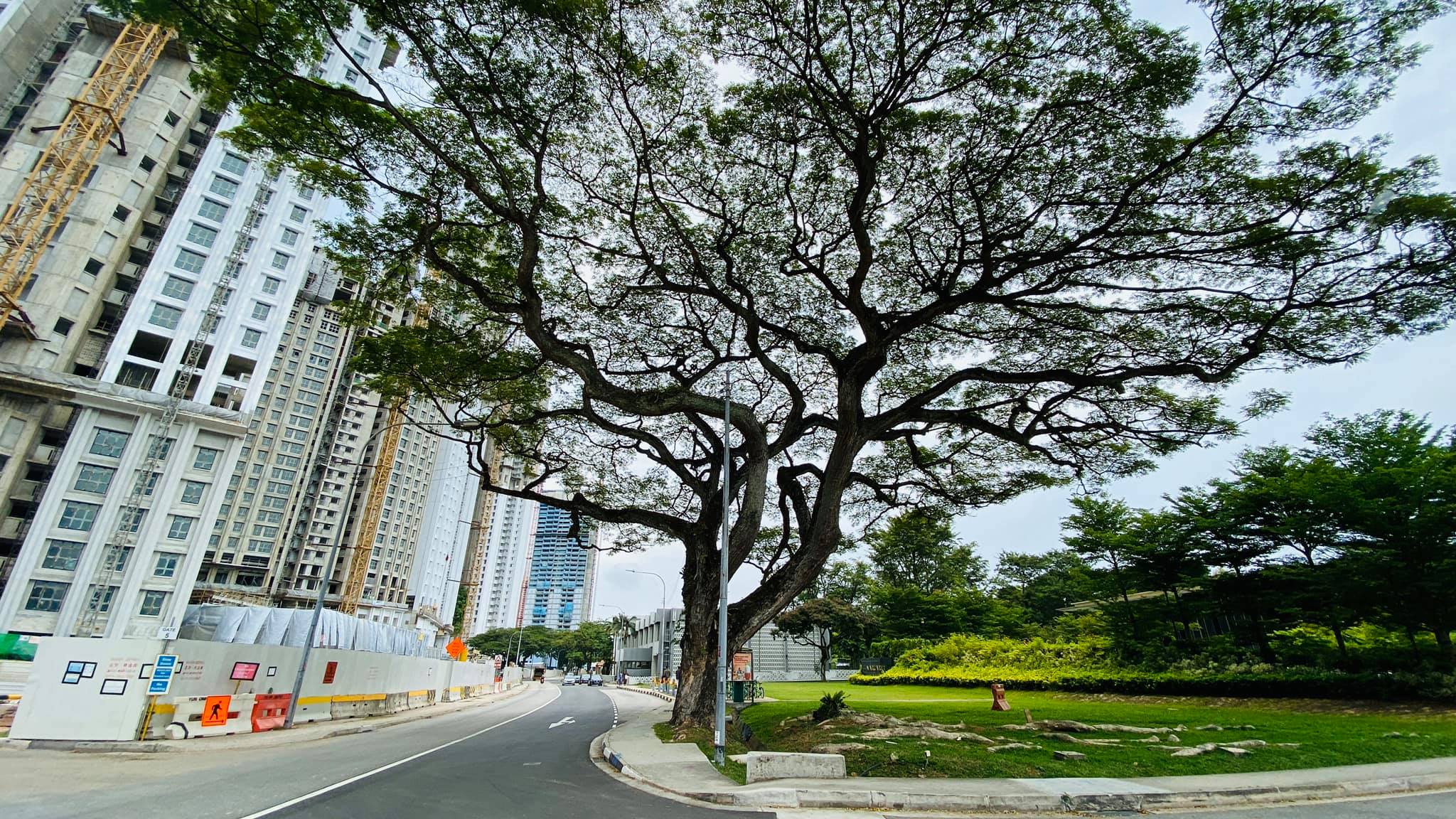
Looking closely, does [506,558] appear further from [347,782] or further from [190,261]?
[347,782]

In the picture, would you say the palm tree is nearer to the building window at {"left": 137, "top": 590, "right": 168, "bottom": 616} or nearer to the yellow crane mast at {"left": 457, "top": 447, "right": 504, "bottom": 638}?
the yellow crane mast at {"left": 457, "top": 447, "right": 504, "bottom": 638}

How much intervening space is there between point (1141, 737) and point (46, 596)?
4841 centimetres

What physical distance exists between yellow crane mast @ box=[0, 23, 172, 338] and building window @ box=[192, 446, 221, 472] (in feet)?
34.7

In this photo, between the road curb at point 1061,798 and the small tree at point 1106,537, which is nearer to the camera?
the road curb at point 1061,798

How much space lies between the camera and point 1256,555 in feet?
59.7

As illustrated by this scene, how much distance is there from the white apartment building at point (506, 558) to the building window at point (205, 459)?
6686cm

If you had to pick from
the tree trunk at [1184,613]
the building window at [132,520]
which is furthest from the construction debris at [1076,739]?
the building window at [132,520]

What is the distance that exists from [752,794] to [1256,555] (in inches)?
770

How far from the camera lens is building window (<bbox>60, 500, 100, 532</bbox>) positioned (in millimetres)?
32188

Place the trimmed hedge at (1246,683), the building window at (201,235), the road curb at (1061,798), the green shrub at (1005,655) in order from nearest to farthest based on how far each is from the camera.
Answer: the road curb at (1061,798) → the trimmed hedge at (1246,683) → the green shrub at (1005,655) → the building window at (201,235)

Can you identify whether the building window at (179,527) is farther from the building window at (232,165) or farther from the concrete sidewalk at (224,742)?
the concrete sidewalk at (224,742)

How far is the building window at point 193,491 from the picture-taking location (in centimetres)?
3478

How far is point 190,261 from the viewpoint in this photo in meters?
38.5

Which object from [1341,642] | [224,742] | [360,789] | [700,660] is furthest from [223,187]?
[1341,642]
